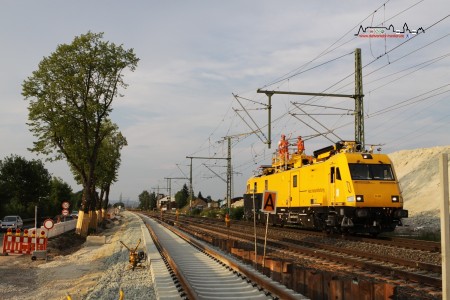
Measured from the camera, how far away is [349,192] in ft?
66.0

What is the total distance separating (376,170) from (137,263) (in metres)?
11.4

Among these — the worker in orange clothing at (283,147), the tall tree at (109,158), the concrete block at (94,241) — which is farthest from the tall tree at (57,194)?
the worker in orange clothing at (283,147)

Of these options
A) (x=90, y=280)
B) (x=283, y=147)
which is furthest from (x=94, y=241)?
(x=90, y=280)

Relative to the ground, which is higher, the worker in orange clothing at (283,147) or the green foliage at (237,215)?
the worker in orange clothing at (283,147)

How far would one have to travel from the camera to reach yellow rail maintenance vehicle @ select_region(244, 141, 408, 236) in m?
20.0

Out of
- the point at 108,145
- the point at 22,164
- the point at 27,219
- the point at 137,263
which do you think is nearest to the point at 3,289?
the point at 137,263

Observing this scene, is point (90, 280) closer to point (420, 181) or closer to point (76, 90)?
point (76, 90)

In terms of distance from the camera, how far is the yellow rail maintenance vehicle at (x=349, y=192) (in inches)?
787

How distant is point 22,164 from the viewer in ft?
207

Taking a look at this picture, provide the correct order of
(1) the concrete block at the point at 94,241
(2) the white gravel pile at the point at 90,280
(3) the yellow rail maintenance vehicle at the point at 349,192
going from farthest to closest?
(1) the concrete block at the point at 94,241 → (3) the yellow rail maintenance vehicle at the point at 349,192 → (2) the white gravel pile at the point at 90,280

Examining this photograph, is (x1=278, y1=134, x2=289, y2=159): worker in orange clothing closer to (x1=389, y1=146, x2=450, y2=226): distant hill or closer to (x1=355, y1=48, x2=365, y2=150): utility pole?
(x1=355, y1=48, x2=365, y2=150): utility pole

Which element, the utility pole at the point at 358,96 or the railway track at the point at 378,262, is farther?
the utility pole at the point at 358,96

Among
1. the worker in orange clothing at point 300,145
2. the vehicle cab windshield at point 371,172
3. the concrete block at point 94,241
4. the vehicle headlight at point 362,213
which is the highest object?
the worker in orange clothing at point 300,145

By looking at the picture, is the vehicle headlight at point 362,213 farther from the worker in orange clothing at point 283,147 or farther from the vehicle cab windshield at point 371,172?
the worker in orange clothing at point 283,147
